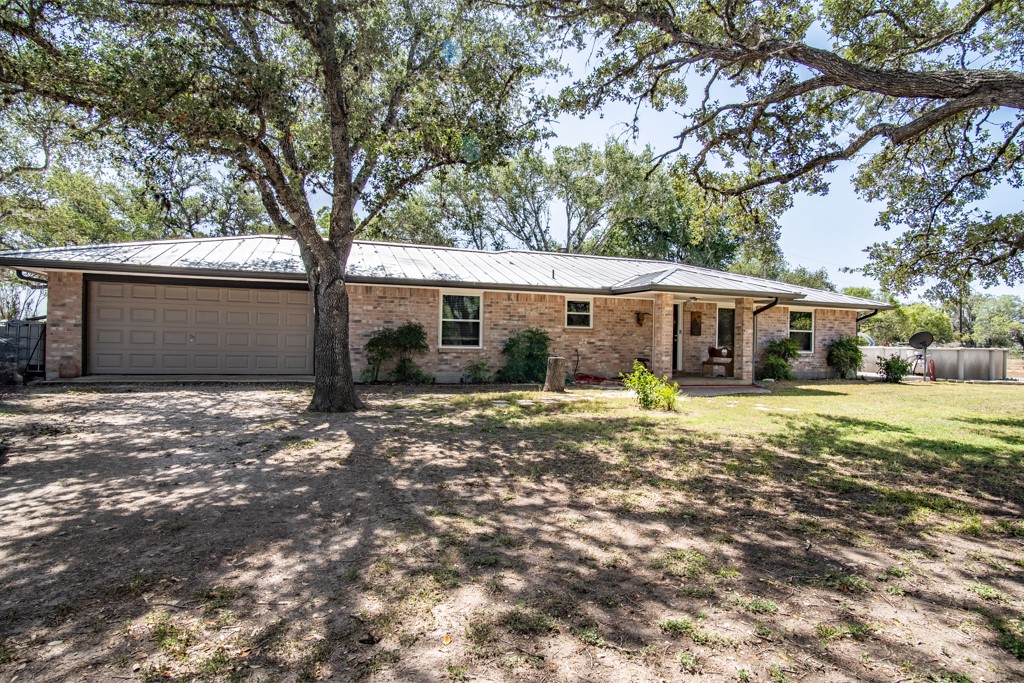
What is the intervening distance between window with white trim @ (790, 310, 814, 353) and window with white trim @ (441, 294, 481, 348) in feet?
33.3

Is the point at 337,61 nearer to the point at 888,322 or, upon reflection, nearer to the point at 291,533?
the point at 291,533

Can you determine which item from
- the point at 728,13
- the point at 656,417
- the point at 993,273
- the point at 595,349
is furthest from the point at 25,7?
the point at 993,273

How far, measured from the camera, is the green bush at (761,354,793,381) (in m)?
15.6

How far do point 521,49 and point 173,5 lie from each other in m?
5.17

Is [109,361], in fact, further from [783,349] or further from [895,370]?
[895,370]

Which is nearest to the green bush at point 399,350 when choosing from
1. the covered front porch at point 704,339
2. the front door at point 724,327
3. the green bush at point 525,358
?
the green bush at point 525,358

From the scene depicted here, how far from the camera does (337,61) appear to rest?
318 inches

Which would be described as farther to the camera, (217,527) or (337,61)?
(337,61)

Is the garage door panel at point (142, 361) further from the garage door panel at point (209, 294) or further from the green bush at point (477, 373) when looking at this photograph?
the green bush at point (477, 373)

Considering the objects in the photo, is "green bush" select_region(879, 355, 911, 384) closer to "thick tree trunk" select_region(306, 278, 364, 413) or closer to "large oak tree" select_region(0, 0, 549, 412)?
"large oak tree" select_region(0, 0, 549, 412)

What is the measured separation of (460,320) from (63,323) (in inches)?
354

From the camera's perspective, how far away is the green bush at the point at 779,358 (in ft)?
51.3

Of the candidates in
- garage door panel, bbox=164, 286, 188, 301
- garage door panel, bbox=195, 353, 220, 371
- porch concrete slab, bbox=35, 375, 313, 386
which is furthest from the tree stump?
garage door panel, bbox=164, 286, 188, 301

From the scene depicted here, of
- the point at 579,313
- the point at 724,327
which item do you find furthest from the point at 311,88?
the point at 724,327
